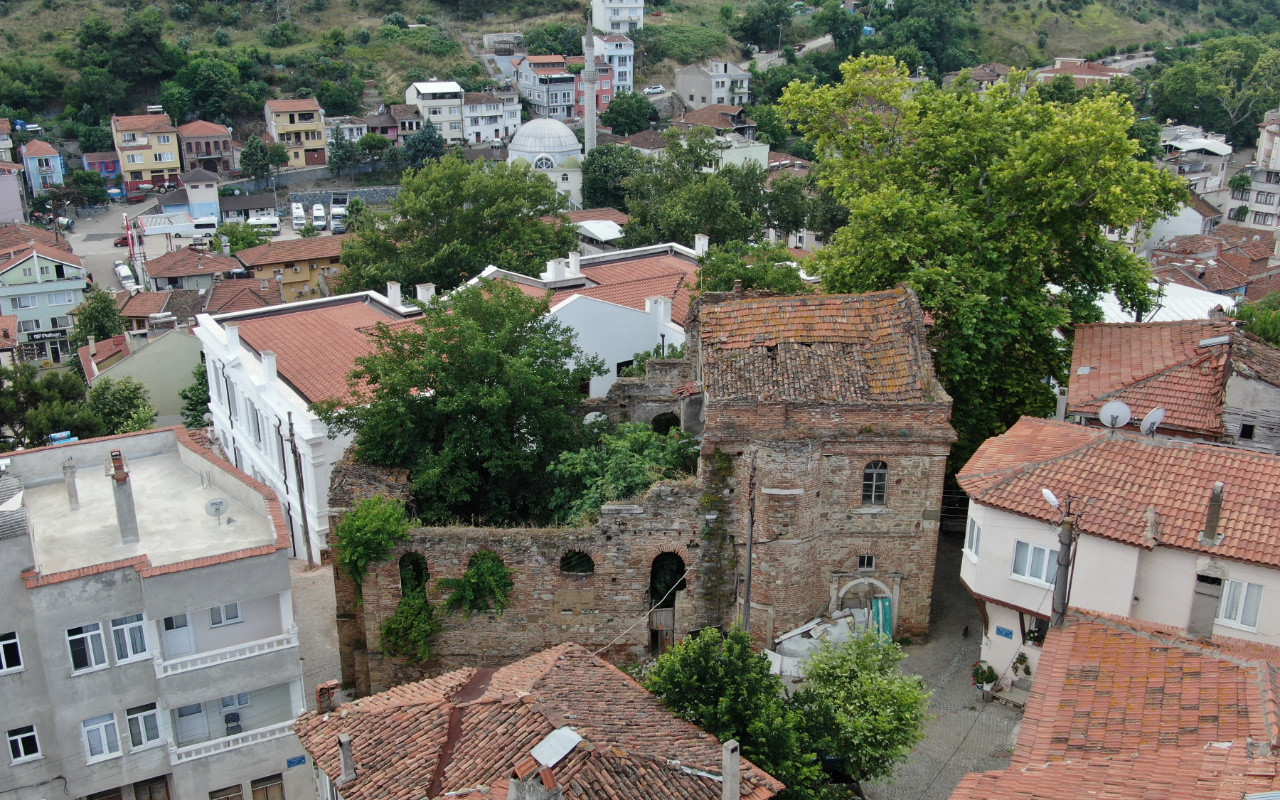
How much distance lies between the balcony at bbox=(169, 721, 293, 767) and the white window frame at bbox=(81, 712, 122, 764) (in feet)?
3.28

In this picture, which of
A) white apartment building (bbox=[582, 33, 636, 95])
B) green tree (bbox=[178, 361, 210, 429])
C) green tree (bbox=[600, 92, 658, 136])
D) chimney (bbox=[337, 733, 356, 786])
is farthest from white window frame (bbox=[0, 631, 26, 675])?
white apartment building (bbox=[582, 33, 636, 95])

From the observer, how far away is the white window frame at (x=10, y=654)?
64.4ft

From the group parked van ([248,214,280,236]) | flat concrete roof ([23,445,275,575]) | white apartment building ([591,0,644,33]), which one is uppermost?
white apartment building ([591,0,644,33])

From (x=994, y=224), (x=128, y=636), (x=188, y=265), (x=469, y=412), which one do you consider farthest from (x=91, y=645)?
(x=188, y=265)

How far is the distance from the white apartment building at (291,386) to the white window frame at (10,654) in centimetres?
1038

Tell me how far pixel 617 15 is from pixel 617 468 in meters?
122

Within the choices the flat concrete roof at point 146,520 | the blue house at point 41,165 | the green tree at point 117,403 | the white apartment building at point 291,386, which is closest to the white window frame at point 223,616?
the flat concrete roof at point 146,520

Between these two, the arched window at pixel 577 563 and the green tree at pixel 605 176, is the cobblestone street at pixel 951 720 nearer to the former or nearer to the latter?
the arched window at pixel 577 563

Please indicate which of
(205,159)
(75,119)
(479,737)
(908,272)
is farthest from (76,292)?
(479,737)

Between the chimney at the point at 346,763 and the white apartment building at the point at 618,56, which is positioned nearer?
the chimney at the point at 346,763

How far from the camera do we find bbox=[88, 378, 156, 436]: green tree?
45219 mm

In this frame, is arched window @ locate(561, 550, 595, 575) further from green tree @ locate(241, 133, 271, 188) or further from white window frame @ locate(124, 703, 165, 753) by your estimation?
green tree @ locate(241, 133, 271, 188)

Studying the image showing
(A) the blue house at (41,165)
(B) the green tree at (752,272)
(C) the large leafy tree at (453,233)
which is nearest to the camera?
(B) the green tree at (752,272)

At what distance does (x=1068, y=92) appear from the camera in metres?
97.9
